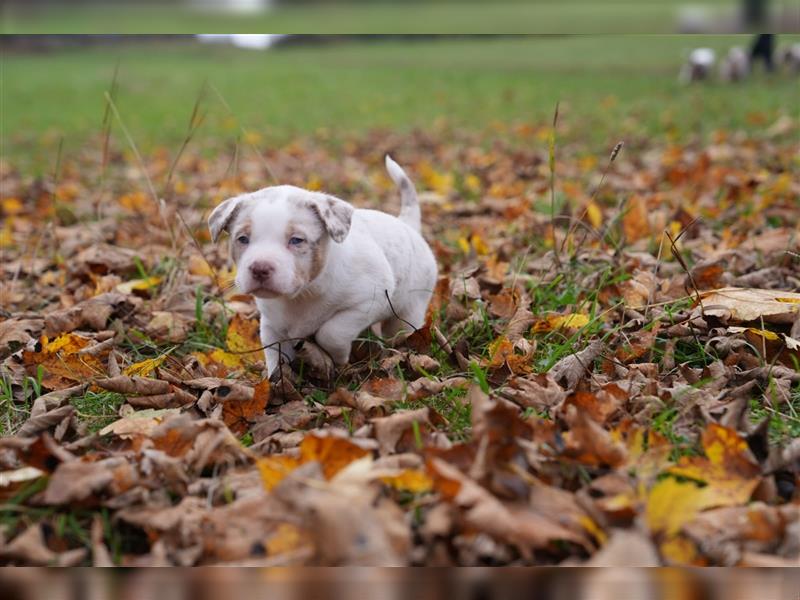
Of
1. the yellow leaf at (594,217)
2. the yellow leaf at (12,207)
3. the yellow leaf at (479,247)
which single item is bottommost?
the yellow leaf at (479,247)

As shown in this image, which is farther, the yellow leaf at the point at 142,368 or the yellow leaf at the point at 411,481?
the yellow leaf at the point at 142,368

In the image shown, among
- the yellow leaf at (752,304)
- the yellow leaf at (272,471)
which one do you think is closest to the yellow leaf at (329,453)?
the yellow leaf at (272,471)

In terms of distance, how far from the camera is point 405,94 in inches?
582

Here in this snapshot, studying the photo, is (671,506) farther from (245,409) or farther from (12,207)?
(12,207)

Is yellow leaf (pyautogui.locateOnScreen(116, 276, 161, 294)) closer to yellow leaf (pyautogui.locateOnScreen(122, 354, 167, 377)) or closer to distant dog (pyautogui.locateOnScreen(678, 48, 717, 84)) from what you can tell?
yellow leaf (pyautogui.locateOnScreen(122, 354, 167, 377))

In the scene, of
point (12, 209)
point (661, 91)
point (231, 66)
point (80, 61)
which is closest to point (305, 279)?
point (12, 209)

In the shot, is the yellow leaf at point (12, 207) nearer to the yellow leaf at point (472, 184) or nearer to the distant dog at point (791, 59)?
the yellow leaf at point (472, 184)

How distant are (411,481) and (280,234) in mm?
1053

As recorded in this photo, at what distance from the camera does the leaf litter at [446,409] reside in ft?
5.84

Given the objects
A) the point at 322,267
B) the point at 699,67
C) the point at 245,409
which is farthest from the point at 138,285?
the point at 699,67

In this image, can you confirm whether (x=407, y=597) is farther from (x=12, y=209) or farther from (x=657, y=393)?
(x=12, y=209)

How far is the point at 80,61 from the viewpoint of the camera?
23891mm

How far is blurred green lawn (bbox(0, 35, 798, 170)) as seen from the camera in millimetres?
10188

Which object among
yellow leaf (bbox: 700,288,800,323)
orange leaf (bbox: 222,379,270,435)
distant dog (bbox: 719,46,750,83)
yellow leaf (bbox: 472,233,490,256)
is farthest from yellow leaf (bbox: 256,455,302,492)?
distant dog (bbox: 719,46,750,83)
